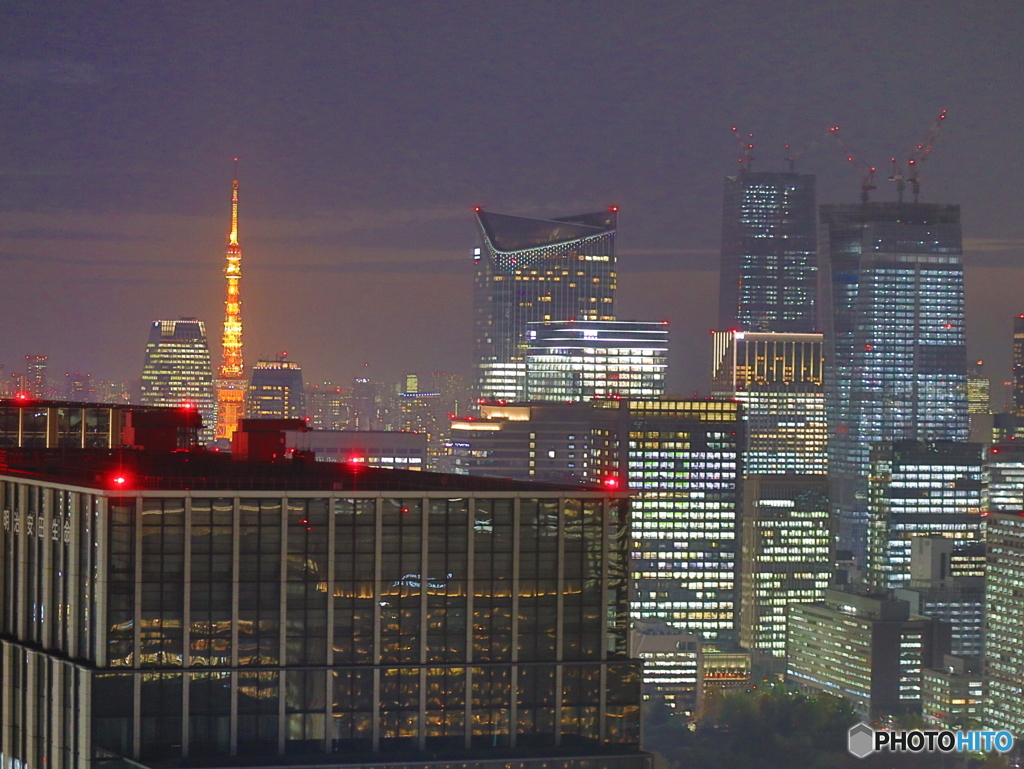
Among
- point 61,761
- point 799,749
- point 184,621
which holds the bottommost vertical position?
point 799,749

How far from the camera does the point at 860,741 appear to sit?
109812 millimetres

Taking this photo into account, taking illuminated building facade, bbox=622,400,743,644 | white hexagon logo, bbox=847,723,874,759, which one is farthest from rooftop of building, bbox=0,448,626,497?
illuminated building facade, bbox=622,400,743,644

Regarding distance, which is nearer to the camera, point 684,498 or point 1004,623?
point 1004,623

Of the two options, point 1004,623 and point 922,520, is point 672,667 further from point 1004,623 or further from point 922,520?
point 922,520

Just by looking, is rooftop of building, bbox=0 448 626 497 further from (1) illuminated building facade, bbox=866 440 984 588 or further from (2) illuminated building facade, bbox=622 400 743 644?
(1) illuminated building facade, bbox=866 440 984 588

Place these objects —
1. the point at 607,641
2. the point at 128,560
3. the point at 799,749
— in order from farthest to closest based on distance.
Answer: the point at 799,749 → the point at 607,641 → the point at 128,560

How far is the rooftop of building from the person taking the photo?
41219 millimetres

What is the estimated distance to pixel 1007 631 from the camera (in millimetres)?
133500

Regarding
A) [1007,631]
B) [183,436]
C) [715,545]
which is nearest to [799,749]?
[1007,631]

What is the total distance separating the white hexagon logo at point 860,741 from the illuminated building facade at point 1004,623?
1839 centimetres

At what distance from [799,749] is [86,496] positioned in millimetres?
74619

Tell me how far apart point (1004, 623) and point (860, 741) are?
28362mm

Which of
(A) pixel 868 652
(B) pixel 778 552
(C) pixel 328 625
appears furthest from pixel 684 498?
(C) pixel 328 625

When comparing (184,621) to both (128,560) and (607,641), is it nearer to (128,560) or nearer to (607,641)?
(128,560)
